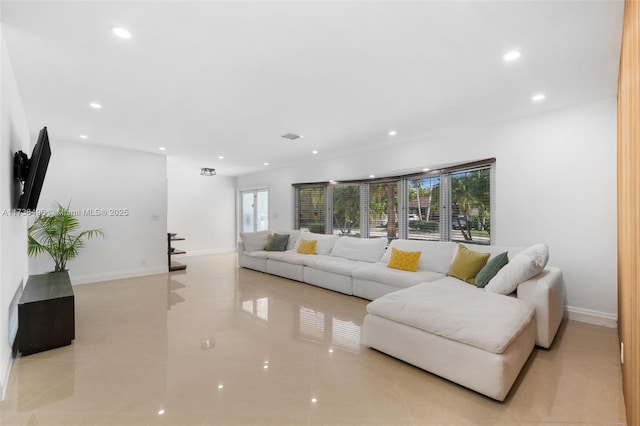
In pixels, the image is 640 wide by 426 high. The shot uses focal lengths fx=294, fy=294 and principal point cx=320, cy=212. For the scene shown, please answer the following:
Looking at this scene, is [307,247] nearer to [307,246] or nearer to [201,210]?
[307,246]

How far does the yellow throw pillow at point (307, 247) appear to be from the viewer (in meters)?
5.88

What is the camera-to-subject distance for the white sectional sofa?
79.4 inches

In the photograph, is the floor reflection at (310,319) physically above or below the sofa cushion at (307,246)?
below

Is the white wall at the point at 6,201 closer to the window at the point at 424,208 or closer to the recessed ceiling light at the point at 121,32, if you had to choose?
the recessed ceiling light at the point at 121,32

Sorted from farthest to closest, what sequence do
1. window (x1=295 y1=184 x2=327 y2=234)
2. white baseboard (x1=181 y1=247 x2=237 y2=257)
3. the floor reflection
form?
white baseboard (x1=181 y1=247 x2=237 y2=257) < window (x1=295 y1=184 x2=327 y2=234) < the floor reflection

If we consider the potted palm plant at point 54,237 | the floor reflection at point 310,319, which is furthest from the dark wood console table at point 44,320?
the potted palm plant at point 54,237

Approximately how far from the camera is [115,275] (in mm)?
5531

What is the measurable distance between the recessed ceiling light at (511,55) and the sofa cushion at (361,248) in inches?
125

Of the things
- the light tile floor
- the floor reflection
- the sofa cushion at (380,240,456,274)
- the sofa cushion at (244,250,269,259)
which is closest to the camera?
the light tile floor

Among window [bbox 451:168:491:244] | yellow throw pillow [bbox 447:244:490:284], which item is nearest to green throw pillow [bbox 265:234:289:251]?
window [bbox 451:168:491:244]

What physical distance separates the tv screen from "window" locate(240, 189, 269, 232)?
578 cm

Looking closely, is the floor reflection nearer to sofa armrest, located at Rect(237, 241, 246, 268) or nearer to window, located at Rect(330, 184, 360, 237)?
sofa armrest, located at Rect(237, 241, 246, 268)

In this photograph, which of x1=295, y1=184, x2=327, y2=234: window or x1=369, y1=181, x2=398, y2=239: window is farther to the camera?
x1=295, y1=184, x2=327, y2=234: window

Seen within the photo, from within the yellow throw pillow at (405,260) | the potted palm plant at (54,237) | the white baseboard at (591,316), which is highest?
the potted palm plant at (54,237)
